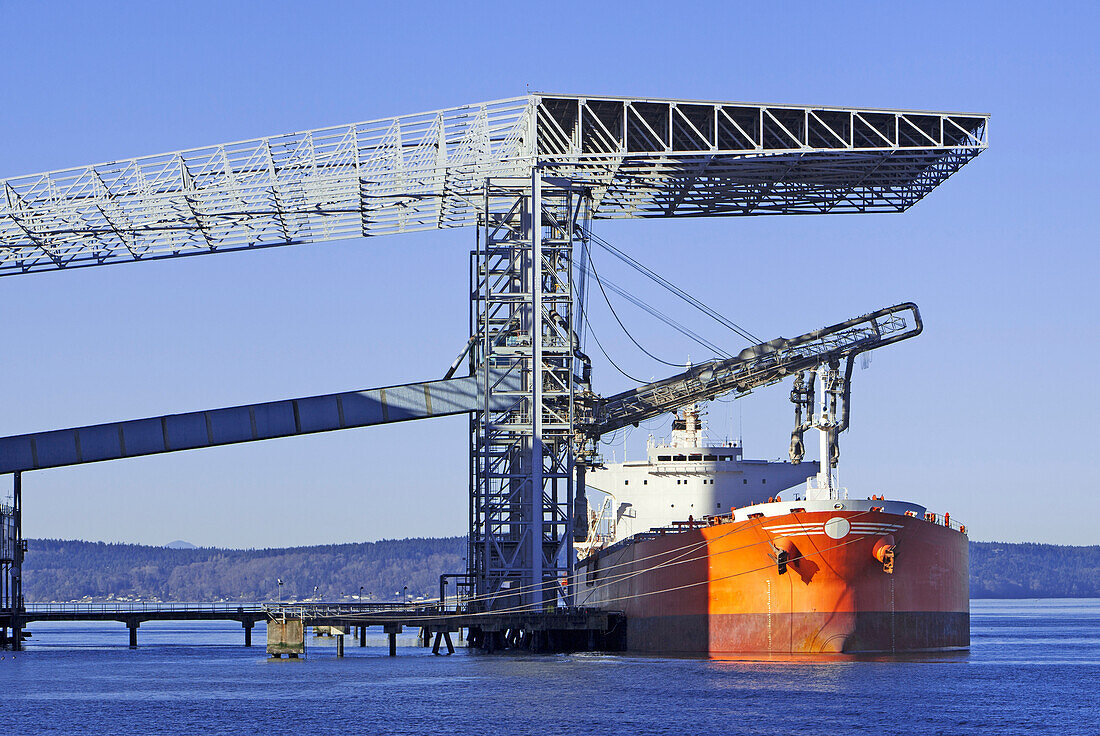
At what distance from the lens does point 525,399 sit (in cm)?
5131

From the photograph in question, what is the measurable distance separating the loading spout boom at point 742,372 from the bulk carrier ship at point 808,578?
6.02 feet

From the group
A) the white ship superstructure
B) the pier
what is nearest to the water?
the pier

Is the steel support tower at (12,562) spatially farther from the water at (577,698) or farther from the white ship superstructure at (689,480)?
the white ship superstructure at (689,480)

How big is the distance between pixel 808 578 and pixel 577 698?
9.51 m

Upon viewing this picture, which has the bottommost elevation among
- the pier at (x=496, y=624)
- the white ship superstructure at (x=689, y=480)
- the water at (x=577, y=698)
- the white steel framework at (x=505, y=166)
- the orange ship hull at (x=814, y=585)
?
the water at (x=577, y=698)

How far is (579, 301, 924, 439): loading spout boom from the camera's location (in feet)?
160

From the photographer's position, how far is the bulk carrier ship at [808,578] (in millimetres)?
42000

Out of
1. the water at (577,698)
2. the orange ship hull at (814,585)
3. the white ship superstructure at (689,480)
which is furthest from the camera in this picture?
the white ship superstructure at (689,480)

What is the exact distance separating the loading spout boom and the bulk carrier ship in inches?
72.2

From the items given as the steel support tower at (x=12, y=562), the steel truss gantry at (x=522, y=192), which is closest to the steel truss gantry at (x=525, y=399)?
the steel truss gantry at (x=522, y=192)

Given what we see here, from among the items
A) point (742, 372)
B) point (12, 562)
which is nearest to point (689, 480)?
point (742, 372)

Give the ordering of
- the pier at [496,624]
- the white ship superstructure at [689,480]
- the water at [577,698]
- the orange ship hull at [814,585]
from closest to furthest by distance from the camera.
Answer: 1. the water at [577,698]
2. the orange ship hull at [814,585]
3. the pier at [496,624]
4. the white ship superstructure at [689,480]

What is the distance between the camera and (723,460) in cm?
5906

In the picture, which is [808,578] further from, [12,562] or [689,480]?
[12,562]
